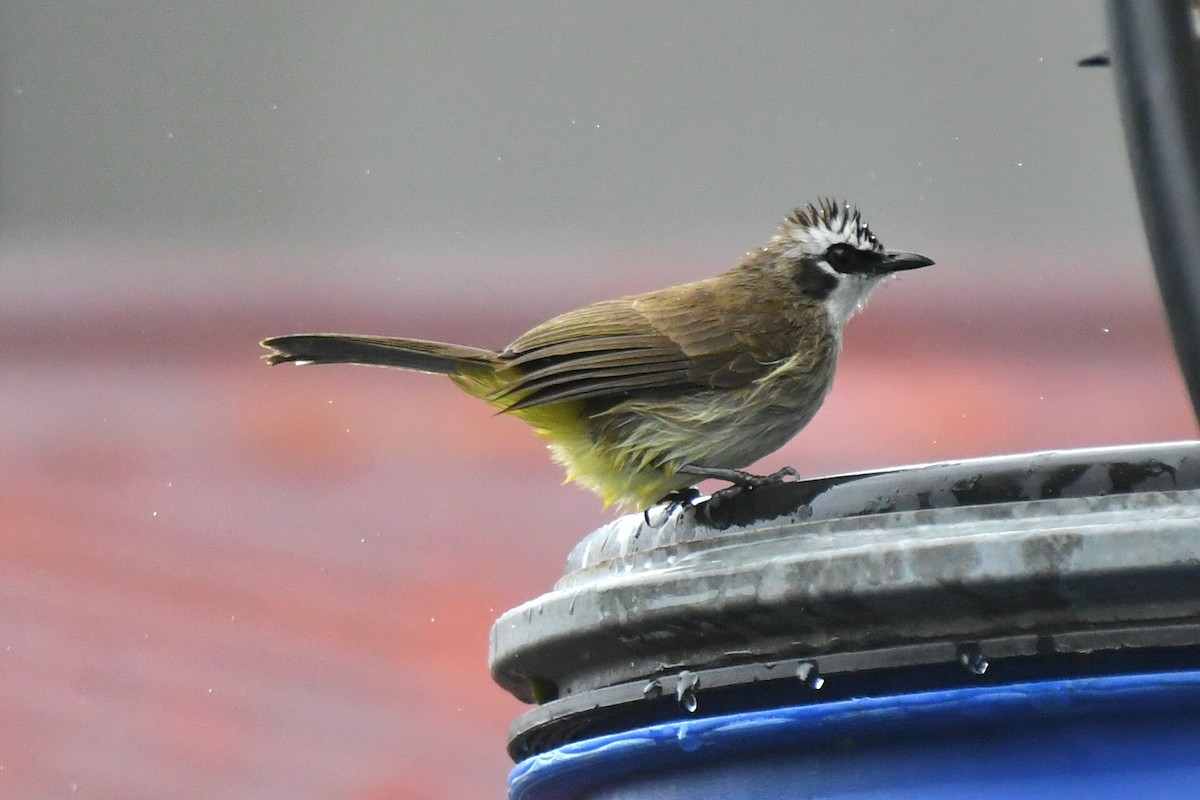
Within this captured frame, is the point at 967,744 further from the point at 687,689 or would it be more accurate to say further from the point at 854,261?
the point at 854,261

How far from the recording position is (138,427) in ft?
33.1

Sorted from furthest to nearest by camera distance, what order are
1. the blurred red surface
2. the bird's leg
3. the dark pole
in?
the blurred red surface, the bird's leg, the dark pole

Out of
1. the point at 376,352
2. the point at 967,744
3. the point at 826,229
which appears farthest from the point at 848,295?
the point at 967,744

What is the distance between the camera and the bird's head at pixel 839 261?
5.00 meters

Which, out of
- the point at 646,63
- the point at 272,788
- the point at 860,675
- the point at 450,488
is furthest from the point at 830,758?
the point at 646,63

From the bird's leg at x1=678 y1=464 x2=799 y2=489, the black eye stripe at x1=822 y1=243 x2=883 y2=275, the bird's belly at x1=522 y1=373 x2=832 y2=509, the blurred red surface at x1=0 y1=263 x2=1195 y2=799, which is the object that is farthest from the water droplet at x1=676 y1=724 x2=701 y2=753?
the blurred red surface at x1=0 y1=263 x2=1195 y2=799

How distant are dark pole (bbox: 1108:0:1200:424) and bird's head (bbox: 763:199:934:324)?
2657 millimetres

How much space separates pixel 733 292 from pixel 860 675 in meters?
3.03

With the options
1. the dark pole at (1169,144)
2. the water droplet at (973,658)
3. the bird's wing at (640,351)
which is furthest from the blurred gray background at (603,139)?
the water droplet at (973,658)

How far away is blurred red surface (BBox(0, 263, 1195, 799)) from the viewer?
8.50m

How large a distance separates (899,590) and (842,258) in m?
3.29

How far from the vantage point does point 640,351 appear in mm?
4469

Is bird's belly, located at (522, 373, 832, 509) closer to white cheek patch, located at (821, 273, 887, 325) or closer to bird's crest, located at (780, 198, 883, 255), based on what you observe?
white cheek patch, located at (821, 273, 887, 325)

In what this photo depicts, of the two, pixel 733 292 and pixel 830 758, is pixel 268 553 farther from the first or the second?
pixel 830 758
